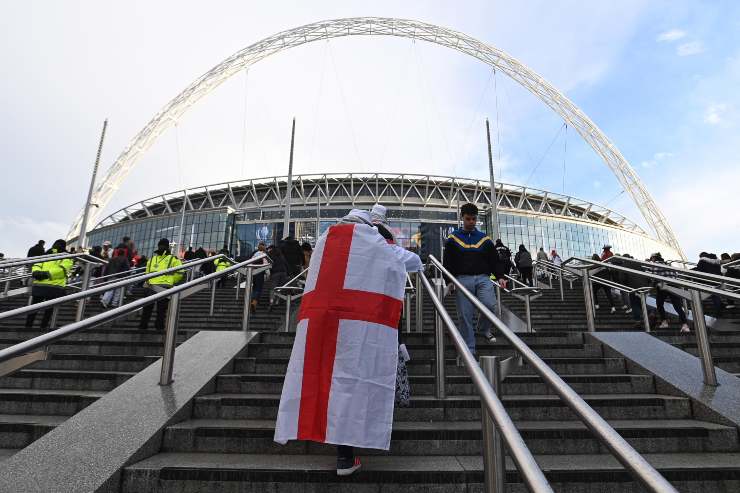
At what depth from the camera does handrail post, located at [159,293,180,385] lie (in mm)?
3773

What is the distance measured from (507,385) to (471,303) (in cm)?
94

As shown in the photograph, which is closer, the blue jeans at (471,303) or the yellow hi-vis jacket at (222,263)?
the blue jeans at (471,303)

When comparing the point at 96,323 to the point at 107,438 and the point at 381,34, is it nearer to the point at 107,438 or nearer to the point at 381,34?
the point at 107,438

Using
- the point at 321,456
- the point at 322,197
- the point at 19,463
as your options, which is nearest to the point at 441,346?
the point at 321,456

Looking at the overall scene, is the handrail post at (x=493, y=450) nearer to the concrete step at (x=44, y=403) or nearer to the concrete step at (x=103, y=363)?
the concrete step at (x=44, y=403)

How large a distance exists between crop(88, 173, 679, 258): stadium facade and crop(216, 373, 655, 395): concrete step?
35.1 m

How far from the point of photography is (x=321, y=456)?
9.68 ft

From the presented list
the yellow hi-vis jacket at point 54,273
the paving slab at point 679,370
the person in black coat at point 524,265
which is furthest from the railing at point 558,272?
the yellow hi-vis jacket at point 54,273

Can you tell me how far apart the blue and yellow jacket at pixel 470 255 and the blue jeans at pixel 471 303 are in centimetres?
9

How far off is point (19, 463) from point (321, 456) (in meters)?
1.82

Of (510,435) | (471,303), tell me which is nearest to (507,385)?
(471,303)

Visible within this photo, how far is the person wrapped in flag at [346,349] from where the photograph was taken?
2596mm

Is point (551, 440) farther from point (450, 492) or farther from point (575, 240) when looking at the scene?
point (575, 240)

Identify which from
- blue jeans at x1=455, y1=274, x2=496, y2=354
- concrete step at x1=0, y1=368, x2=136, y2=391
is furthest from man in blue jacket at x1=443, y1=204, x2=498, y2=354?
concrete step at x1=0, y1=368, x2=136, y2=391
